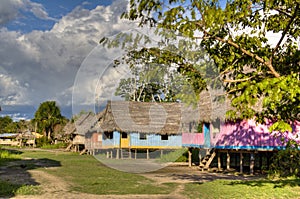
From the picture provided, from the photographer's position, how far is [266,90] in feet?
23.7

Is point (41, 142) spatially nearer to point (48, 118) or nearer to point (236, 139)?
point (48, 118)

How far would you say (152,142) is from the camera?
34875mm

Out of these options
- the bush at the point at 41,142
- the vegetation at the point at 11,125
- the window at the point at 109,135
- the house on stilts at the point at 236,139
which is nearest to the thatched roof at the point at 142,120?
the window at the point at 109,135

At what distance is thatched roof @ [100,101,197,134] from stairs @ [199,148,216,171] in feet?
8.66

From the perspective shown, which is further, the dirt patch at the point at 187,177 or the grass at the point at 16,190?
the dirt patch at the point at 187,177

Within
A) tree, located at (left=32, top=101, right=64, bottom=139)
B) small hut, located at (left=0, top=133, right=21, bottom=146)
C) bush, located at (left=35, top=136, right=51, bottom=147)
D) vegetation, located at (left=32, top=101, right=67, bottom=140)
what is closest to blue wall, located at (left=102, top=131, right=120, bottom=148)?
bush, located at (left=35, top=136, right=51, bottom=147)

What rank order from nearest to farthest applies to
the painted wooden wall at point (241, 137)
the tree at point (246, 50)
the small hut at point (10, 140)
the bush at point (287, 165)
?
the tree at point (246, 50) → the bush at point (287, 165) → the painted wooden wall at point (241, 137) → the small hut at point (10, 140)

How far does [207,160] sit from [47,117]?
59826 millimetres

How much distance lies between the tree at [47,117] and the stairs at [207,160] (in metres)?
56.7

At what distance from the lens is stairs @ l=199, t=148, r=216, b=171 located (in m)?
25.2

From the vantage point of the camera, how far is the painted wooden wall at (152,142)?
33.8 meters

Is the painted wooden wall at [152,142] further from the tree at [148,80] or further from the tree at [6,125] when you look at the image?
the tree at [6,125]

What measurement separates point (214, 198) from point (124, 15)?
671cm

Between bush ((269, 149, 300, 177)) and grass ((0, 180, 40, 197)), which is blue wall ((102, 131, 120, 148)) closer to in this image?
bush ((269, 149, 300, 177))
